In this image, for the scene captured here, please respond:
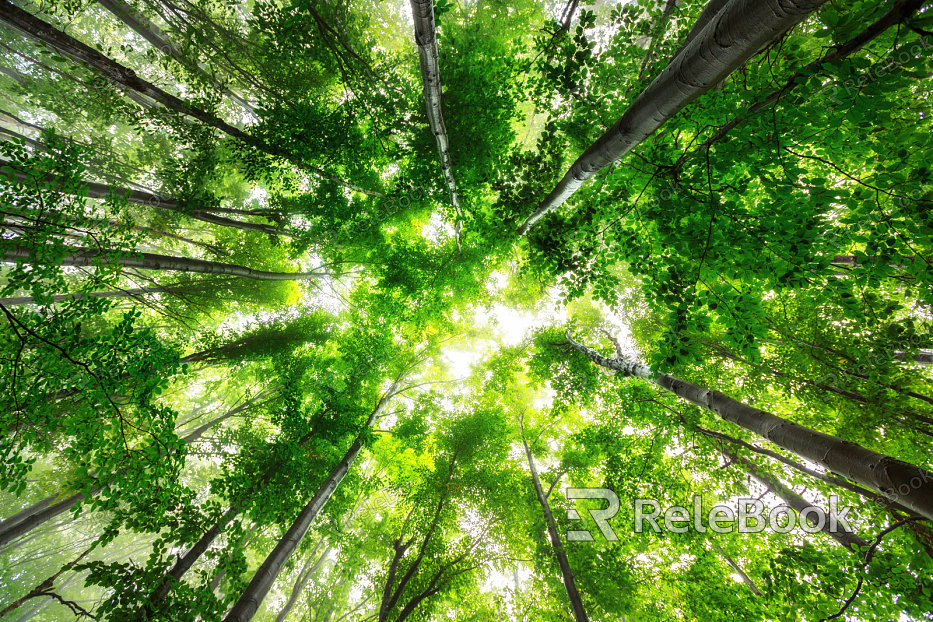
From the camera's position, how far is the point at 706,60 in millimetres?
1744

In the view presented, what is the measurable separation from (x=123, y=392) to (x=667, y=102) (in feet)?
17.5

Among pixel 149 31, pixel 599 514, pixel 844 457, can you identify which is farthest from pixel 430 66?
pixel 149 31

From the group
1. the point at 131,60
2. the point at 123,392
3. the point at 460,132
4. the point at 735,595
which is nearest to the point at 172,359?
the point at 123,392

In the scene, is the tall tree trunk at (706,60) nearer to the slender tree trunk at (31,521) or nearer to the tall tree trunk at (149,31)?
the tall tree trunk at (149,31)

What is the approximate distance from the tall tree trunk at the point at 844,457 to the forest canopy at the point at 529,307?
0.03 meters

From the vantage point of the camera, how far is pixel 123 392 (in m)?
2.83

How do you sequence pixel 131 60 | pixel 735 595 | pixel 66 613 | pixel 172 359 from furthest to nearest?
1. pixel 66 613
2. pixel 131 60
3. pixel 735 595
4. pixel 172 359

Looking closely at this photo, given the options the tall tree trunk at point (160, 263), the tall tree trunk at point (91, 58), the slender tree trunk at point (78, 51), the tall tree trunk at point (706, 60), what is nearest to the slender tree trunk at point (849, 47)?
the tall tree trunk at point (706, 60)

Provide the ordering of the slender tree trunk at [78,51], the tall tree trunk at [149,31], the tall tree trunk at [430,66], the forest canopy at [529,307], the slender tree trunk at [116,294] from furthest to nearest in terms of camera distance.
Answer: the tall tree trunk at [149,31], the slender tree trunk at [116,294], the slender tree trunk at [78,51], the tall tree trunk at [430,66], the forest canopy at [529,307]

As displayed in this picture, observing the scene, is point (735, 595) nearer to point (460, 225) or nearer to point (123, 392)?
point (460, 225)

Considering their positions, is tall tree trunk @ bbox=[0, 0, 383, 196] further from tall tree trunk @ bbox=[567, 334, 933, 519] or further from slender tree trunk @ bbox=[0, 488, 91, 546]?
slender tree trunk @ bbox=[0, 488, 91, 546]

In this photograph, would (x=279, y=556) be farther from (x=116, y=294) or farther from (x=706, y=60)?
(x=116, y=294)

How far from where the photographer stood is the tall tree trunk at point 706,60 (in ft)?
4.78

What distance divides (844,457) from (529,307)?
6.85 meters
